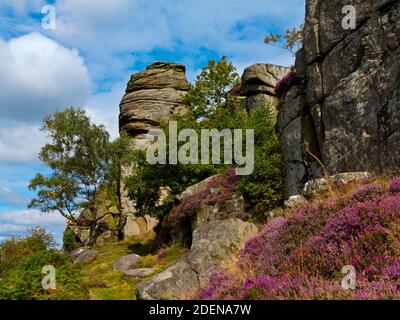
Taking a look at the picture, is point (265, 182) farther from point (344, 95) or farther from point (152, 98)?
point (152, 98)

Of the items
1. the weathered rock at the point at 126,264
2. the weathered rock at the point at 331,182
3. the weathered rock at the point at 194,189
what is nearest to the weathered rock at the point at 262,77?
the weathered rock at the point at 194,189

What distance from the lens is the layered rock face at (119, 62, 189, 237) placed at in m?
62.4

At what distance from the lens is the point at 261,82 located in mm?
49312

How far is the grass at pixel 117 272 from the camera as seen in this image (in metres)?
21.6

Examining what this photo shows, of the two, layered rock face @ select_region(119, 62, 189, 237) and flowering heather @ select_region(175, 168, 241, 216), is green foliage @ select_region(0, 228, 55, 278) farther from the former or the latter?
layered rock face @ select_region(119, 62, 189, 237)

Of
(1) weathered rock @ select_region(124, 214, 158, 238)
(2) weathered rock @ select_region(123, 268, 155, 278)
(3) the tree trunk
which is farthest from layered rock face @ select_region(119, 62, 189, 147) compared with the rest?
(2) weathered rock @ select_region(123, 268, 155, 278)

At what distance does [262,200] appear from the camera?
85.5ft

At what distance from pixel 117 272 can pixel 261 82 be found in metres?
31.4

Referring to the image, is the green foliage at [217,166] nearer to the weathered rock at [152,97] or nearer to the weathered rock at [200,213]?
the weathered rock at [200,213]
